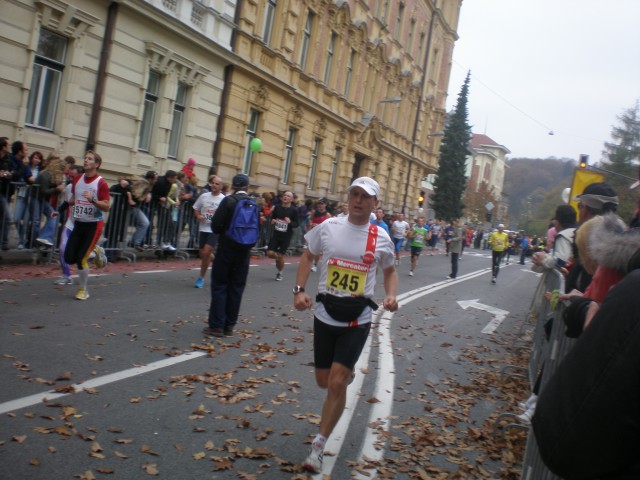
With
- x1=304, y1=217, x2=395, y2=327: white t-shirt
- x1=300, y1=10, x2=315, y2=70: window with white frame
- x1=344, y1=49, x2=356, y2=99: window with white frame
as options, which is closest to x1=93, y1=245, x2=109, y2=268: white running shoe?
x1=304, y1=217, x2=395, y2=327: white t-shirt

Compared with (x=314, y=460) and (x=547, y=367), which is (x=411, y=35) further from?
(x=314, y=460)

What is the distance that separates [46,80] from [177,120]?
5.46 metres

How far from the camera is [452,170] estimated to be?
64.1m

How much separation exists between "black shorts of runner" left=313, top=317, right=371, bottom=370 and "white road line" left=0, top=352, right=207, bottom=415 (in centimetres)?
212

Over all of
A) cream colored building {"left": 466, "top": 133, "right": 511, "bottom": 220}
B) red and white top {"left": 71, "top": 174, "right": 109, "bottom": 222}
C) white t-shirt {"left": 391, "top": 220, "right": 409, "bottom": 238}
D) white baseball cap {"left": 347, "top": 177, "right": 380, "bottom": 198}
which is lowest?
red and white top {"left": 71, "top": 174, "right": 109, "bottom": 222}

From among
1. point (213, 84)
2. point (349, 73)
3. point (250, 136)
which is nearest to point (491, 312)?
point (213, 84)

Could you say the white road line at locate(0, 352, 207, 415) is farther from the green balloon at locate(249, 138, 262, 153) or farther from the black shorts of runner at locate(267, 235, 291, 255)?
the green balloon at locate(249, 138, 262, 153)

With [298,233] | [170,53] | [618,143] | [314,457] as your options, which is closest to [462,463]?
[314,457]

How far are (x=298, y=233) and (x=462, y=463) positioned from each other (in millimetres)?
17643

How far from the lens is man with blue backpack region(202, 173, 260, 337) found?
7.88 m

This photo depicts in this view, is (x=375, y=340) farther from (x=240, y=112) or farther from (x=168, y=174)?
(x=240, y=112)

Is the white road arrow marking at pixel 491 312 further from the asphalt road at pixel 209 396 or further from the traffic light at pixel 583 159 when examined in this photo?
the traffic light at pixel 583 159

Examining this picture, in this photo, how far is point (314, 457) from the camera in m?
4.21

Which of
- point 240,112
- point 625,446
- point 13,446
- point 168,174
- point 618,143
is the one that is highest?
point 618,143
